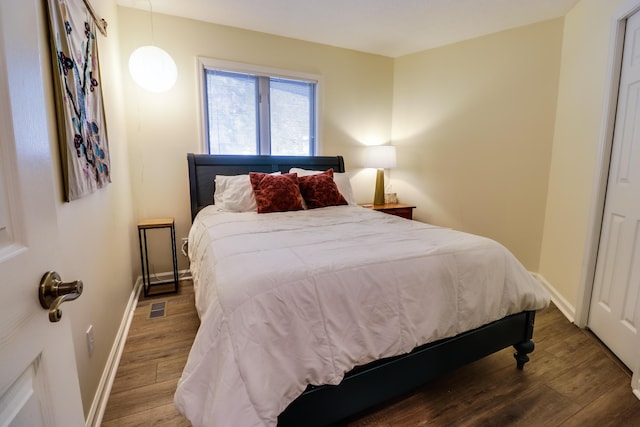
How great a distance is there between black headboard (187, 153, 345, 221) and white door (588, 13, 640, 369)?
2.62 meters

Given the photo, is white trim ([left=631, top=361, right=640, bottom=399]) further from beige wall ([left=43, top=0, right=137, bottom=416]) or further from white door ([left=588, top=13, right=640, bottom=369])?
beige wall ([left=43, top=0, right=137, bottom=416])

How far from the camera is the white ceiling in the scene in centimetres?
264

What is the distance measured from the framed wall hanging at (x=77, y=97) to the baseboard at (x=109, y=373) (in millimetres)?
977

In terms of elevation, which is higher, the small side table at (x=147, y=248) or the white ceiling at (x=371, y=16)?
the white ceiling at (x=371, y=16)

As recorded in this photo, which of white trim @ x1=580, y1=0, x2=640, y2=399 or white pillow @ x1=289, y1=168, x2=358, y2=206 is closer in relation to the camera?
white trim @ x1=580, y1=0, x2=640, y2=399

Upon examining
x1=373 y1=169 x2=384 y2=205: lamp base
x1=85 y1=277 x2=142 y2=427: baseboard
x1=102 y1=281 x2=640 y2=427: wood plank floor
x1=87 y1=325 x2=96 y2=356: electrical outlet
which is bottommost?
x1=102 y1=281 x2=640 y2=427: wood plank floor

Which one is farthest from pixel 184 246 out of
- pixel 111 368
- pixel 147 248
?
pixel 111 368

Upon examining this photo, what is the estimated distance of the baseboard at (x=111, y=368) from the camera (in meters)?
1.43

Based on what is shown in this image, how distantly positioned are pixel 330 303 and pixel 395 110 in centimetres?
347

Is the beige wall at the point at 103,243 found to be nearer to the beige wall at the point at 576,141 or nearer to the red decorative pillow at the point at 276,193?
the red decorative pillow at the point at 276,193

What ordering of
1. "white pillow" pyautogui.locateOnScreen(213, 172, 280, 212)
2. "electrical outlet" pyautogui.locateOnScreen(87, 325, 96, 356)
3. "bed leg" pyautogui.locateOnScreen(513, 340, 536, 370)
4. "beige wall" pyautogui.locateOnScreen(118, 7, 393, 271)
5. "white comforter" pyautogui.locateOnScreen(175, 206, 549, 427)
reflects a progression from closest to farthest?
"white comforter" pyautogui.locateOnScreen(175, 206, 549, 427), "electrical outlet" pyautogui.locateOnScreen(87, 325, 96, 356), "bed leg" pyautogui.locateOnScreen(513, 340, 536, 370), "white pillow" pyautogui.locateOnScreen(213, 172, 280, 212), "beige wall" pyautogui.locateOnScreen(118, 7, 393, 271)

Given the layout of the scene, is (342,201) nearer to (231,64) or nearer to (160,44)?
(231,64)

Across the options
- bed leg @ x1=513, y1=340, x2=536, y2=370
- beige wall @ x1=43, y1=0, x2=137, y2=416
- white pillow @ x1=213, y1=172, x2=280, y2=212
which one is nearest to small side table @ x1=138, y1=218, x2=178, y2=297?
beige wall @ x1=43, y1=0, x2=137, y2=416

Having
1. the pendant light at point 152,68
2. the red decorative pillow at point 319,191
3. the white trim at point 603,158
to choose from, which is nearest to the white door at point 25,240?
the red decorative pillow at point 319,191
